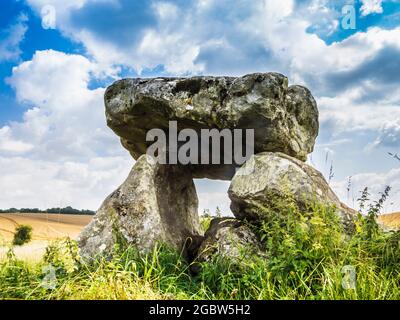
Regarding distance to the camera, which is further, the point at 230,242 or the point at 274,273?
the point at 230,242

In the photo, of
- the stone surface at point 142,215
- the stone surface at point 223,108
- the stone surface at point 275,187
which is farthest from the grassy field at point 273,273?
the stone surface at point 223,108

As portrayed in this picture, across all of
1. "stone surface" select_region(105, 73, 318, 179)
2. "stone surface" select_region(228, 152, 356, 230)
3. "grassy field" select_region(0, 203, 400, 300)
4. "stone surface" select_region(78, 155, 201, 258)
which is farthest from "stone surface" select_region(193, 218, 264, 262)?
"stone surface" select_region(105, 73, 318, 179)

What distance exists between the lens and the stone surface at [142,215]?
7.27m

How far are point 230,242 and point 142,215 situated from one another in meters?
1.59

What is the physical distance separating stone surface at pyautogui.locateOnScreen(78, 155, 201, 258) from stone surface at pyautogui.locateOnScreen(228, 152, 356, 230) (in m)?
1.33

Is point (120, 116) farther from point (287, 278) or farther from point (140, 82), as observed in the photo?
point (287, 278)

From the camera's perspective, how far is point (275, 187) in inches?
269

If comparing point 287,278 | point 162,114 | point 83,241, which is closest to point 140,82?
point 162,114

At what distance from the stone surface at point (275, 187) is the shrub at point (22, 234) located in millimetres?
6643

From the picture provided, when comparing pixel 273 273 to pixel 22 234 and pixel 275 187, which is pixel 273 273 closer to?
pixel 275 187

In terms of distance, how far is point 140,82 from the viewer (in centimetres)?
802

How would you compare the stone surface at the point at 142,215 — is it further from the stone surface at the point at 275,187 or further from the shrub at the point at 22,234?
the shrub at the point at 22,234

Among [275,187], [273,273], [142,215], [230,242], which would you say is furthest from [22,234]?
[273,273]
